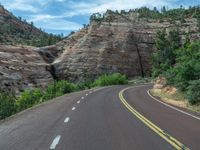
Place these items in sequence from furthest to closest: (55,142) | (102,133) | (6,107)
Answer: (6,107) < (102,133) < (55,142)

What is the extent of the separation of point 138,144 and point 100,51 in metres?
75.5

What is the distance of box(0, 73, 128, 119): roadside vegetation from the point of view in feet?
73.4

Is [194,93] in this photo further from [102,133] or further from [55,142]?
[55,142]

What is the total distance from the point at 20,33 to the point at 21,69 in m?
57.5

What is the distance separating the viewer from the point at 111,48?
87.3 meters

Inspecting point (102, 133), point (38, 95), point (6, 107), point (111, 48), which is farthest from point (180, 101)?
point (111, 48)

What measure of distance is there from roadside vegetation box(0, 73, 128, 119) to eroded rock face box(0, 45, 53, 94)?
135 inches

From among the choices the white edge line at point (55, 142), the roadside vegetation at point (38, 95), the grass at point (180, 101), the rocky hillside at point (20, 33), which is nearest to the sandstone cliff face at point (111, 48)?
the rocky hillside at point (20, 33)

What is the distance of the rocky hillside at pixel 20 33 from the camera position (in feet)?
319

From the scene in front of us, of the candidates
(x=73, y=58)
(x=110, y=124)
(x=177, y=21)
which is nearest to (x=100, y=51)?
(x=73, y=58)

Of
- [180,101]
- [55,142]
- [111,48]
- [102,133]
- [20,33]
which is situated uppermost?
[20,33]

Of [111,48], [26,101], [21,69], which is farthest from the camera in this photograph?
[111,48]

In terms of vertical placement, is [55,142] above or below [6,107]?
above

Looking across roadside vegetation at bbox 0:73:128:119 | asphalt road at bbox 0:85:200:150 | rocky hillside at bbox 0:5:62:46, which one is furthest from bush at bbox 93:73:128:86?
asphalt road at bbox 0:85:200:150
